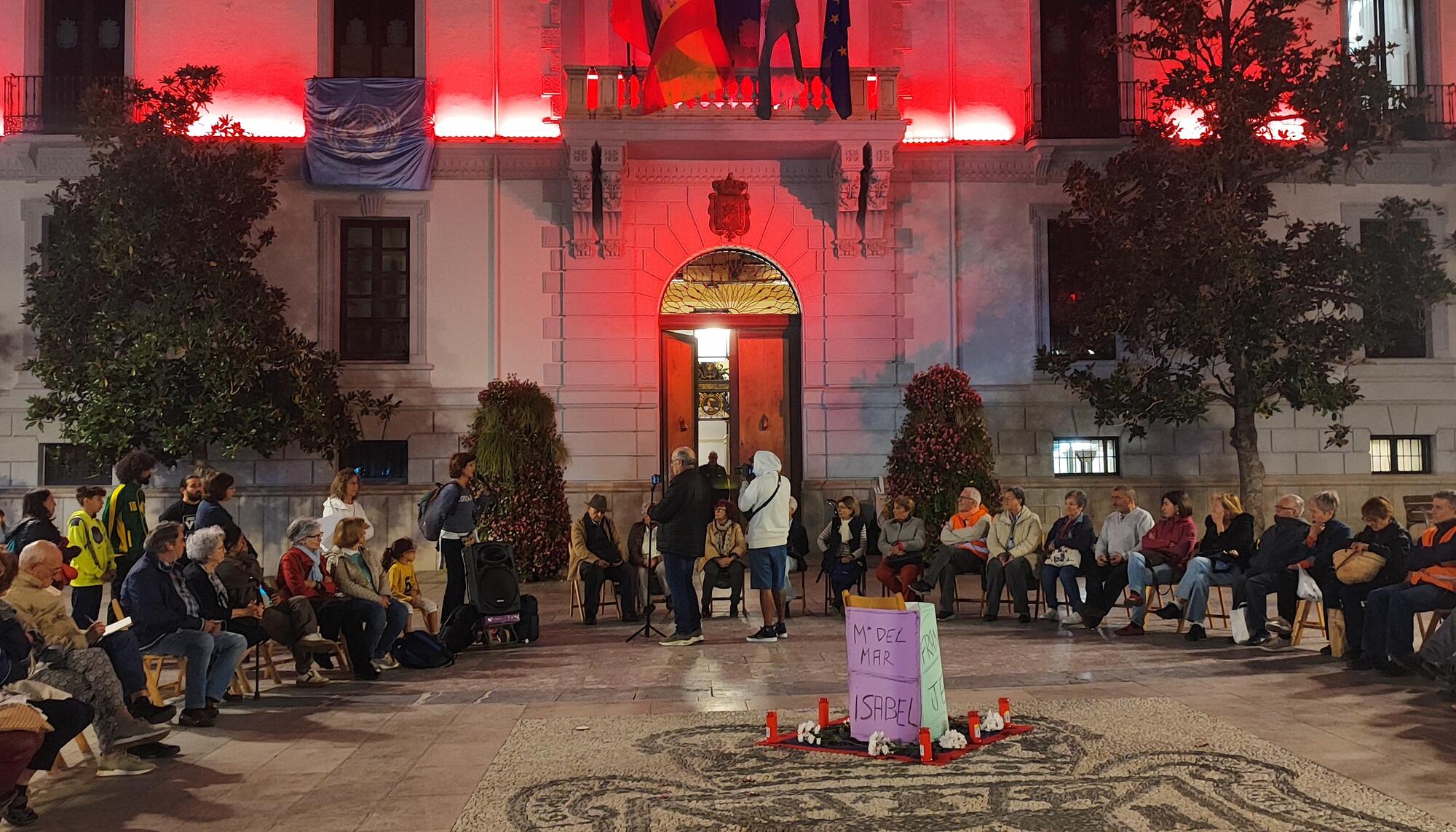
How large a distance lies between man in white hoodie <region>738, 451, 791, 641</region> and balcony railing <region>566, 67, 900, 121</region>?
27.9 feet

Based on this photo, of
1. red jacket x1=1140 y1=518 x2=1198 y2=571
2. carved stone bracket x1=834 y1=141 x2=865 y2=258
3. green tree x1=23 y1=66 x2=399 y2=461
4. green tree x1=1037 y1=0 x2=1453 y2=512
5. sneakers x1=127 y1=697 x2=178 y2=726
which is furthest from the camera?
carved stone bracket x1=834 y1=141 x2=865 y2=258

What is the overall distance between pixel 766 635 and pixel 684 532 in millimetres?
1374

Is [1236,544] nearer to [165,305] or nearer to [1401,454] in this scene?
[1401,454]

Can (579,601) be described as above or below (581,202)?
below

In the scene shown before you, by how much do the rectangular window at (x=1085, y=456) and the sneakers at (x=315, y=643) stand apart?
13336 millimetres

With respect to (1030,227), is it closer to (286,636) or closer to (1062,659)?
(1062,659)

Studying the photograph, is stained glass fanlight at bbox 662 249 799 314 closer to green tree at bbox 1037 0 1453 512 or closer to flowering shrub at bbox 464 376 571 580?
flowering shrub at bbox 464 376 571 580

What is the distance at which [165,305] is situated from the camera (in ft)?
54.6

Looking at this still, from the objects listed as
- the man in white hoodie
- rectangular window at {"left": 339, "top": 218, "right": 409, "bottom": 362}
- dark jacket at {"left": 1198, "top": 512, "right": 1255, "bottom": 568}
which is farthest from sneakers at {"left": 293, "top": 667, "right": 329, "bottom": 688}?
rectangular window at {"left": 339, "top": 218, "right": 409, "bottom": 362}

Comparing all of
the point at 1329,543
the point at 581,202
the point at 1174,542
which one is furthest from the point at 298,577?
the point at 581,202

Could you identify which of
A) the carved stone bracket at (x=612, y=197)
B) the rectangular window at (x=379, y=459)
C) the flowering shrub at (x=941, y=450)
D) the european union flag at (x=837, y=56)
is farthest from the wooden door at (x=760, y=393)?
the rectangular window at (x=379, y=459)

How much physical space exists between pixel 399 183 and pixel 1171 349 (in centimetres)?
A: 1243

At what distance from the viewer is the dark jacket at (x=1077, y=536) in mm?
12438

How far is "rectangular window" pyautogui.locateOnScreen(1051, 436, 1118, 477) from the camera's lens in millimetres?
19750
